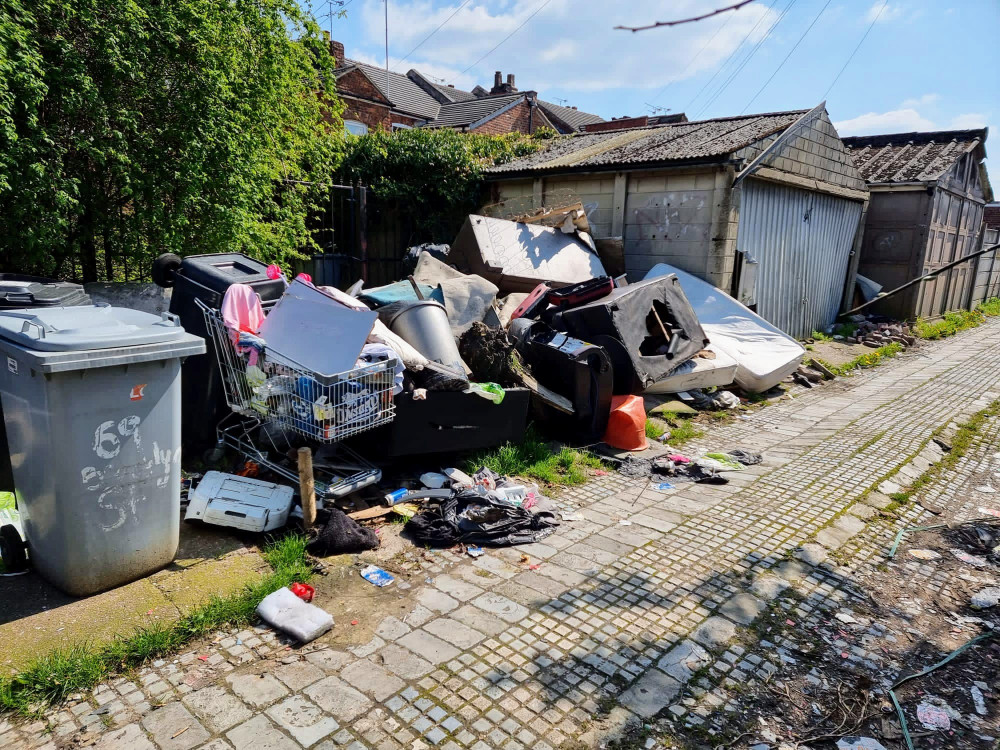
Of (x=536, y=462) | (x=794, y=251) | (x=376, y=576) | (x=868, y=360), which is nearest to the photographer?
(x=376, y=576)

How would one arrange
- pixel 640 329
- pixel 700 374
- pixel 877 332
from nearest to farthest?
pixel 640 329, pixel 700 374, pixel 877 332

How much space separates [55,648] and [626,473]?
157 inches

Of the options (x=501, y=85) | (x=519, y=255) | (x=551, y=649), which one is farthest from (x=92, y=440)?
(x=501, y=85)

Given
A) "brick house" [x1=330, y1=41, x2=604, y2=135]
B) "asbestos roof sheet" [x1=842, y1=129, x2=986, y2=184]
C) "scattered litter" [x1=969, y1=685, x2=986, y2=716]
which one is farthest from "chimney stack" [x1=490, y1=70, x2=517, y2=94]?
"scattered litter" [x1=969, y1=685, x2=986, y2=716]

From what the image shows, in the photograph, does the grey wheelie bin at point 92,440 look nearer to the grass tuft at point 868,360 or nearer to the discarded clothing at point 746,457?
the discarded clothing at point 746,457

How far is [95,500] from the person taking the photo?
9.21ft

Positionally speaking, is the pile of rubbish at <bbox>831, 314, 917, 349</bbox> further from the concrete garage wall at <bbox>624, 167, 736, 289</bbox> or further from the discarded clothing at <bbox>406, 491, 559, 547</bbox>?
the discarded clothing at <bbox>406, 491, 559, 547</bbox>

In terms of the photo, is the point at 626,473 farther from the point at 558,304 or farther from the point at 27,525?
the point at 27,525

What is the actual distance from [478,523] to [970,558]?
3301 millimetres

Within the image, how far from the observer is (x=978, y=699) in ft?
8.87

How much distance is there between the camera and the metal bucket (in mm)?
4750

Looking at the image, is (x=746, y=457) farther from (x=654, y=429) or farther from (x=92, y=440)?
(x=92, y=440)

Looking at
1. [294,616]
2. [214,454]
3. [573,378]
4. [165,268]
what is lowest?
[294,616]

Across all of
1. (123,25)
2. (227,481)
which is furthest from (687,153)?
(227,481)
